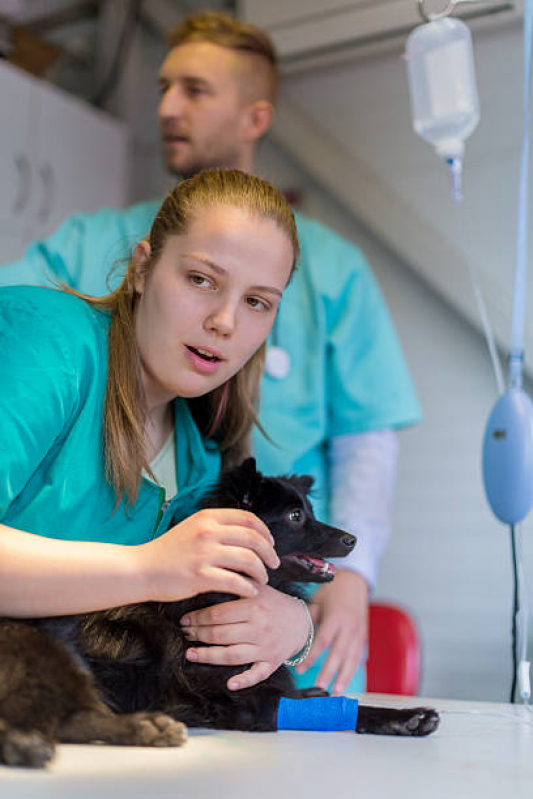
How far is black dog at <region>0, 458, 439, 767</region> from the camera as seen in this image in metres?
0.80

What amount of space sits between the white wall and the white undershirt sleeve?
43.1 inches

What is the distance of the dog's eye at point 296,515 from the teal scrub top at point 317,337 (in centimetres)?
69

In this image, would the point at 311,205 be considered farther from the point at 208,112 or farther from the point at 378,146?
the point at 208,112

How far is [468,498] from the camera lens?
9.77 ft

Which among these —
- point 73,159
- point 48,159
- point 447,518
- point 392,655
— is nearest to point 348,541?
point 392,655

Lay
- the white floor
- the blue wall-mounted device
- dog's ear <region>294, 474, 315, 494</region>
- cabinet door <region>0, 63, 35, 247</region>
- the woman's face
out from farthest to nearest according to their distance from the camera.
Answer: cabinet door <region>0, 63, 35, 247</region>, the blue wall-mounted device, dog's ear <region>294, 474, 315, 494</region>, the woman's face, the white floor

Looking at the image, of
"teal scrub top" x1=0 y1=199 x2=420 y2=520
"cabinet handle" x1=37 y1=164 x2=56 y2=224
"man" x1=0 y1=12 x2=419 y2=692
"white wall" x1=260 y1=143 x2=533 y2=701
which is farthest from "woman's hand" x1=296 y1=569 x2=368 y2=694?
Result: "cabinet handle" x1=37 y1=164 x2=56 y2=224

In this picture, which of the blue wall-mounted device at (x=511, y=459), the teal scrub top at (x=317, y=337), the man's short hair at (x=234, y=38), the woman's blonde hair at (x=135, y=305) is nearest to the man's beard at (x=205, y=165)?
the teal scrub top at (x=317, y=337)

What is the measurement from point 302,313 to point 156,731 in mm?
1230

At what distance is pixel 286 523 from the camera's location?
1.08 meters

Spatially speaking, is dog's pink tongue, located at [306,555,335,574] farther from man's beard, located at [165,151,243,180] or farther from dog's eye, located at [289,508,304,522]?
man's beard, located at [165,151,243,180]

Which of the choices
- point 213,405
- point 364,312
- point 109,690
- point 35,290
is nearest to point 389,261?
point 364,312

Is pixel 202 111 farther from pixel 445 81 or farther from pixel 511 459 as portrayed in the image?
pixel 511 459

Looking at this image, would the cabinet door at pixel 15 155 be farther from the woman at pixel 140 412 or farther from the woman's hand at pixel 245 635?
the woman's hand at pixel 245 635
